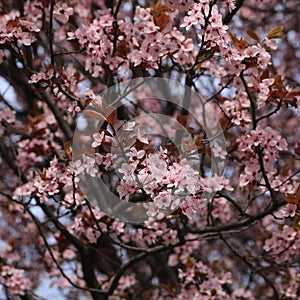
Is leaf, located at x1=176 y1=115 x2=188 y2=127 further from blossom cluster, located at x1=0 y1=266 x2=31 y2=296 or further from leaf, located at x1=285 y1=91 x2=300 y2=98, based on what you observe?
blossom cluster, located at x1=0 y1=266 x2=31 y2=296

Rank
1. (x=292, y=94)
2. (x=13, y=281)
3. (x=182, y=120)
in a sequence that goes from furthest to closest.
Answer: (x=13, y=281), (x=182, y=120), (x=292, y=94)

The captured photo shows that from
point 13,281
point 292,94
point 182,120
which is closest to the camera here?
point 292,94

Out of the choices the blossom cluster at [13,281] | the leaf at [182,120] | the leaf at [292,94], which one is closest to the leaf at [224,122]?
the leaf at [182,120]

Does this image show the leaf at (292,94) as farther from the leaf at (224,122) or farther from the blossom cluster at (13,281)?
the blossom cluster at (13,281)

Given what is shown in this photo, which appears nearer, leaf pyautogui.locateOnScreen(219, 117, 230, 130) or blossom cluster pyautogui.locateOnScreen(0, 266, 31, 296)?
leaf pyautogui.locateOnScreen(219, 117, 230, 130)

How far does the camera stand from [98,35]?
9.27 ft

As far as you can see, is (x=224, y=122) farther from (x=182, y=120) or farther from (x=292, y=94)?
(x=292, y=94)

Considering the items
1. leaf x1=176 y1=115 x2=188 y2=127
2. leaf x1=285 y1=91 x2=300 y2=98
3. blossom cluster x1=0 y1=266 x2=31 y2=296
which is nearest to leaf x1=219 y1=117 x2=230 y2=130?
leaf x1=176 y1=115 x2=188 y2=127

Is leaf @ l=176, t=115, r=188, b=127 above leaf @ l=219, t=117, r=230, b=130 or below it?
below

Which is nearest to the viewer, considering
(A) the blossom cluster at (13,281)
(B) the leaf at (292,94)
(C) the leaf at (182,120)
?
(B) the leaf at (292,94)

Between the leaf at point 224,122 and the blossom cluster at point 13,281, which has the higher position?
the leaf at point 224,122

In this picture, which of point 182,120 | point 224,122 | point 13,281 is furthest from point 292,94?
point 13,281

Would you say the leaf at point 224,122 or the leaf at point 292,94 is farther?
the leaf at point 224,122

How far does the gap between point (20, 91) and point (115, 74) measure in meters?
2.00
